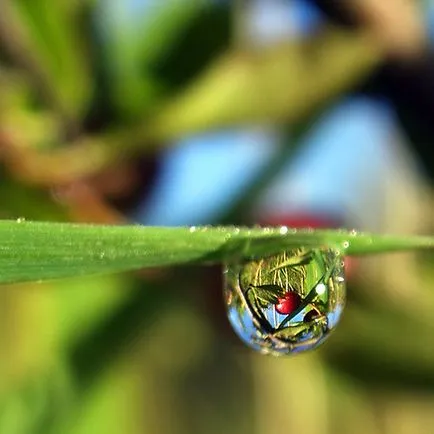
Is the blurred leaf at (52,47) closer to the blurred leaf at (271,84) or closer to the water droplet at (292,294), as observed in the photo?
the blurred leaf at (271,84)

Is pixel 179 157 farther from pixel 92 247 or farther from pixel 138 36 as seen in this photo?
pixel 92 247

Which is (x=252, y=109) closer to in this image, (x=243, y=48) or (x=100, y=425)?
(x=243, y=48)

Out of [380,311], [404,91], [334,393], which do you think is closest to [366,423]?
[334,393]

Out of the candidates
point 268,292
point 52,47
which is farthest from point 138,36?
point 268,292

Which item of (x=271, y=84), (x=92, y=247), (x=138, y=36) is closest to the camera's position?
(x=92, y=247)

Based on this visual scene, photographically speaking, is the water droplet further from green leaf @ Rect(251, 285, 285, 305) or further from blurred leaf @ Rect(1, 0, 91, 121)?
blurred leaf @ Rect(1, 0, 91, 121)

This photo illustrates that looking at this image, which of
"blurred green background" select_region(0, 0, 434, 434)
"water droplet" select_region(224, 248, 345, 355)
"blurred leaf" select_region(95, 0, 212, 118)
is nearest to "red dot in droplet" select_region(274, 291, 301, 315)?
"water droplet" select_region(224, 248, 345, 355)
